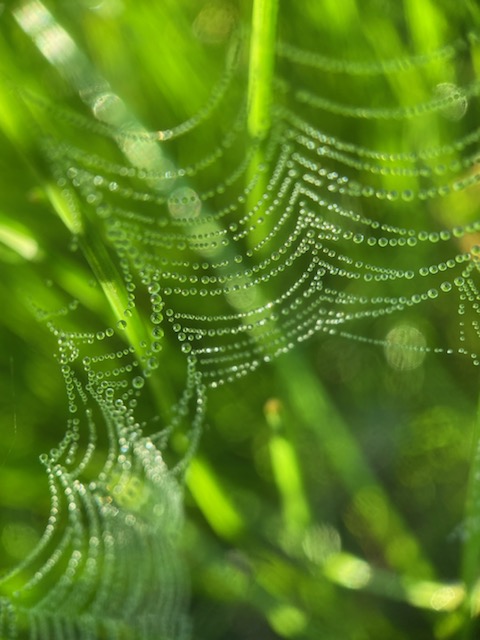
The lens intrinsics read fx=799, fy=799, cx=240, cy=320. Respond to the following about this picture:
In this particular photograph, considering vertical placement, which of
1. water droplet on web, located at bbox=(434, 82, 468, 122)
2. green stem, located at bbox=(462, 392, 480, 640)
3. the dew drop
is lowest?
green stem, located at bbox=(462, 392, 480, 640)

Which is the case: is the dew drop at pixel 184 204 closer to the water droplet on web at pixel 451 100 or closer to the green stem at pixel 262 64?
the green stem at pixel 262 64

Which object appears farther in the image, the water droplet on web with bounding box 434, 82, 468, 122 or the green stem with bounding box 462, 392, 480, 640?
the water droplet on web with bounding box 434, 82, 468, 122

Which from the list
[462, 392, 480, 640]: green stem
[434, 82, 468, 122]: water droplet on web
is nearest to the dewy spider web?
[434, 82, 468, 122]: water droplet on web

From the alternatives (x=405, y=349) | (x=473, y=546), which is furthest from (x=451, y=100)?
(x=473, y=546)

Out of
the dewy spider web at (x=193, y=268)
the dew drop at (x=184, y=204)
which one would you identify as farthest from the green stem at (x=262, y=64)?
the dew drop at (x=184, y=204)

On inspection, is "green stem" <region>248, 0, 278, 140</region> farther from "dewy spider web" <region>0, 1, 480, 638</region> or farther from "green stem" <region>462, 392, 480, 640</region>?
"green stem" <region>462, 392, 480, 640</region>

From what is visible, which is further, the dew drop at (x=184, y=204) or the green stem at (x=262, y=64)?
the dew drop at (x=184, y=204)

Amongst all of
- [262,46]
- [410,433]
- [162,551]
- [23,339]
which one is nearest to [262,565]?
[162,551]
